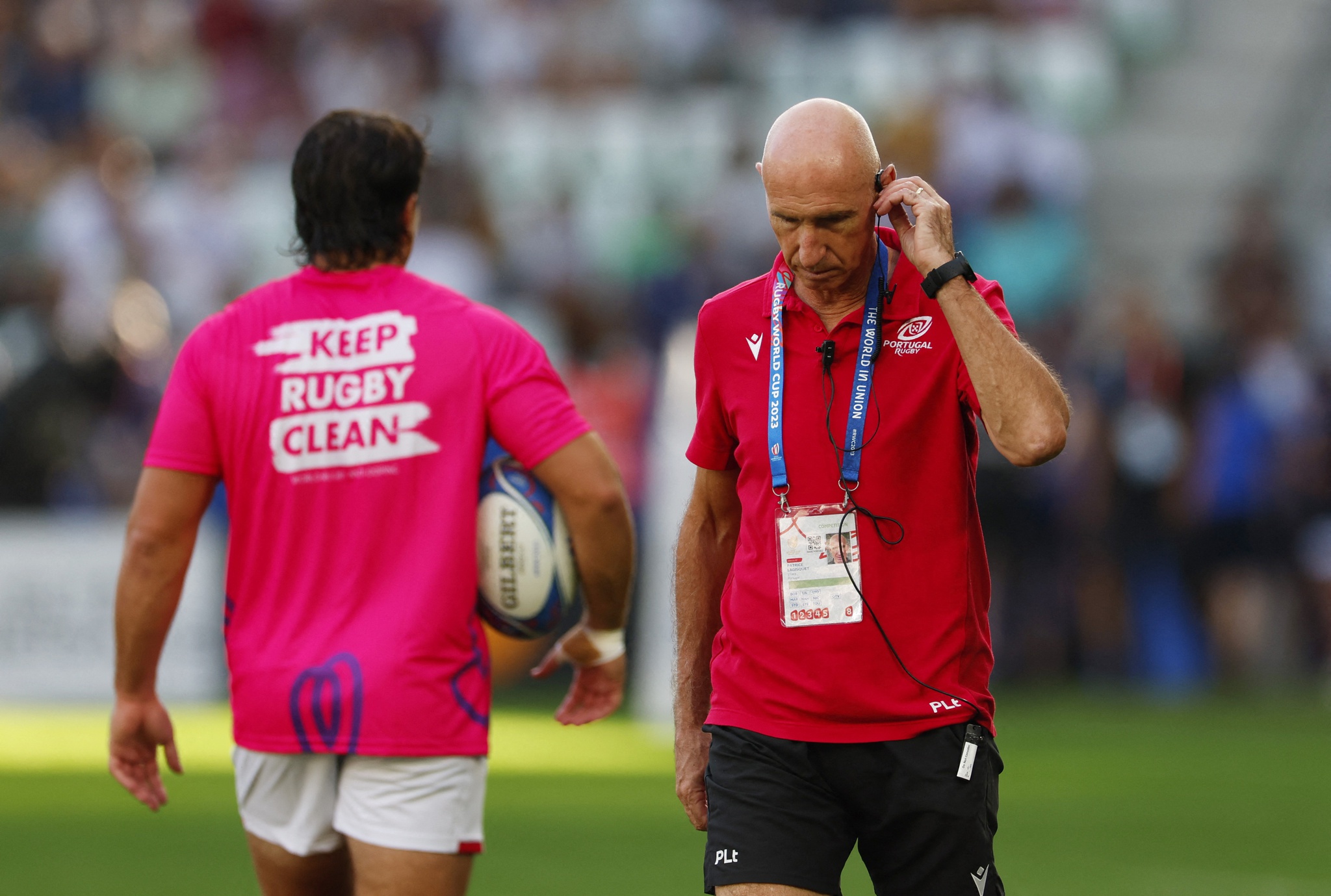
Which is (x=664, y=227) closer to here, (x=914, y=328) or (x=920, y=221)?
(x=914, y=328)

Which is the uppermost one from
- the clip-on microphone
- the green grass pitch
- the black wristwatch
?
the black wristwatch

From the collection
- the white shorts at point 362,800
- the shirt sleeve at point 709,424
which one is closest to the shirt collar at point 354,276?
the shirt sleeve at point 709,424

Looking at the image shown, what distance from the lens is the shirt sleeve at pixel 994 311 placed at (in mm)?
4262

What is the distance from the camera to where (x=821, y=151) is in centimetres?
429

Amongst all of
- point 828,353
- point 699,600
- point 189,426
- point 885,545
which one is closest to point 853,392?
point 828,353

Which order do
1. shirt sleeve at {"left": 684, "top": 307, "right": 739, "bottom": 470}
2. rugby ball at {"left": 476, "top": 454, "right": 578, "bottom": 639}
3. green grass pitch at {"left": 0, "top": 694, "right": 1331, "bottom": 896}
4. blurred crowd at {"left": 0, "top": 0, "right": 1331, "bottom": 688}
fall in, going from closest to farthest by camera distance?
shirt sleeve at {"left": 684, "top": 307, "right": 739, "bottom": 470}
rugby ball at {"left": 476, "top": 454, "right": 578, "bottom": 639}
green grass pitch at {"left": 0, "top": 694, "right": 1331, "bottom": 896}
blurred crowd at {"left": 0, "top": 0, "right": 1331, "bottom": 688}

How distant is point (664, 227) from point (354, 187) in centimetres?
1315

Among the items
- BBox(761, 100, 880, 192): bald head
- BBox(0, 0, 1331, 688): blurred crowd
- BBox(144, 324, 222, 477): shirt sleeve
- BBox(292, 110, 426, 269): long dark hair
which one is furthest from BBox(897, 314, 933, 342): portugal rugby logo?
BBox(0, 0, 1331, 688): blurred crowd

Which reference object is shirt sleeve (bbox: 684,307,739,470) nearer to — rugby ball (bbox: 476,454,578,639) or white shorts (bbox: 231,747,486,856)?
rugby ball (bbox: 476,454,578,639)

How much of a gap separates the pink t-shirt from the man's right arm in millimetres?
374

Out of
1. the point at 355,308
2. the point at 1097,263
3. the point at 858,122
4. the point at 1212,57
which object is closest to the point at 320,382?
the point at 355,308

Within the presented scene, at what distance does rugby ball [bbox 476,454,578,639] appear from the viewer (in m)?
4.86

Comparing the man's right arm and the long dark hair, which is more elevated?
the long dark hair

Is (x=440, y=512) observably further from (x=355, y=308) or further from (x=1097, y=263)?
(x=1097, y=263)
